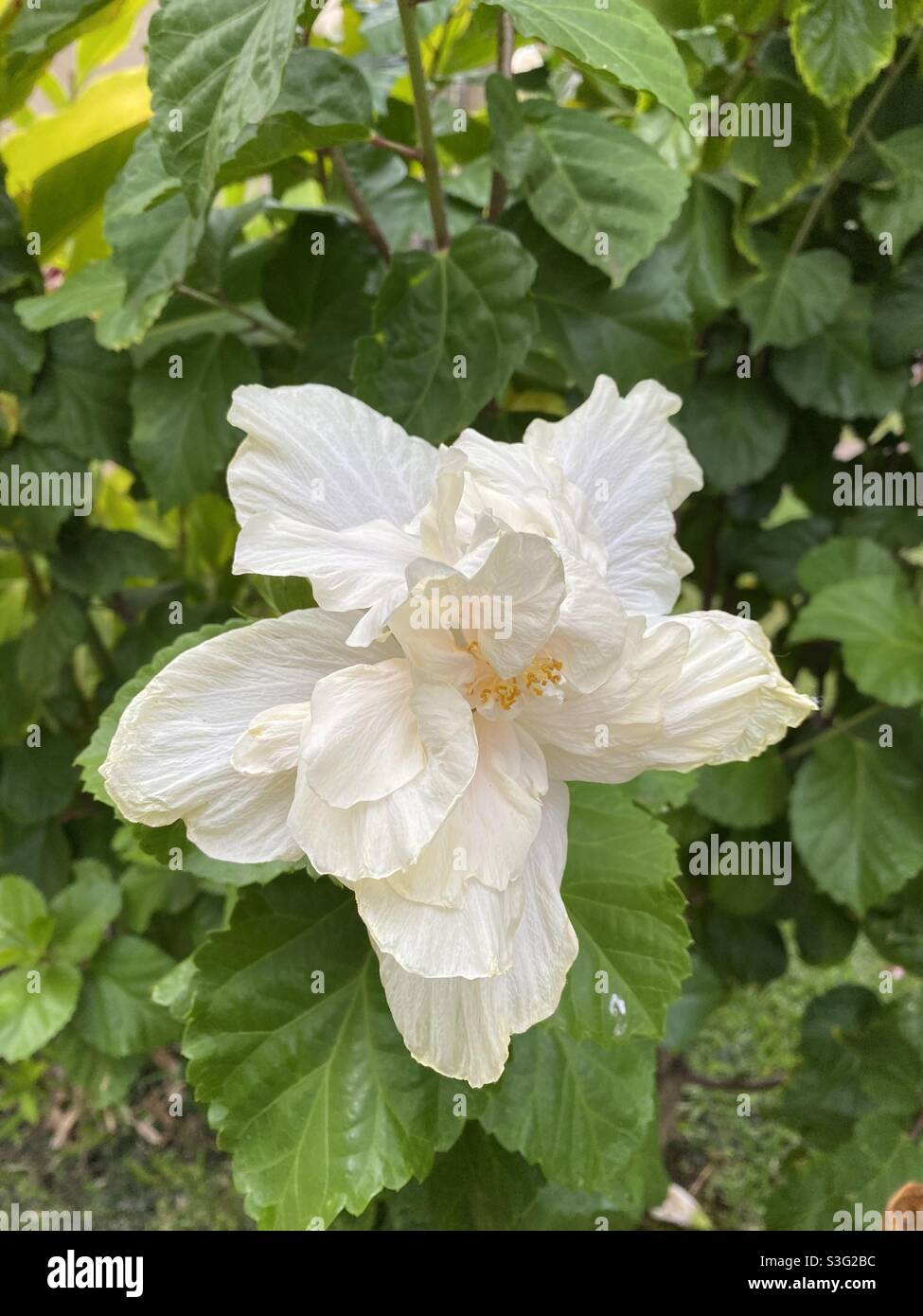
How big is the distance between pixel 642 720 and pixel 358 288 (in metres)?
0.54

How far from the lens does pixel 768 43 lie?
32.6 inches

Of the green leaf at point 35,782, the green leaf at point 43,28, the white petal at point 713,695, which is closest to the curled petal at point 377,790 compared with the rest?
the white petal at point 713,695

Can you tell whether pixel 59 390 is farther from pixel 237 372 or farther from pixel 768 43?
pixel 768 43

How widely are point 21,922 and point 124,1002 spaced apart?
0.45ft

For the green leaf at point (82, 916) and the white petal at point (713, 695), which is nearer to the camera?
the white petal at point (713, 695)

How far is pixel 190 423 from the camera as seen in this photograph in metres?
0.85

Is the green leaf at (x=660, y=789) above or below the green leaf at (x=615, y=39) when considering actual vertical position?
below

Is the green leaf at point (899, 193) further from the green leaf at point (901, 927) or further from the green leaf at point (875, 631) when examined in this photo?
the green leaf at point (901, 927)

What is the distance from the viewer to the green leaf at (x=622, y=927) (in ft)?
1.88

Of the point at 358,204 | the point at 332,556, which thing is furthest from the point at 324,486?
the point at 358,204

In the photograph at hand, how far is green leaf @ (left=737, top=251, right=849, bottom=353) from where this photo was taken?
92cm

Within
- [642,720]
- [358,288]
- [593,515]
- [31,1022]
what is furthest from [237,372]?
[31,1022]

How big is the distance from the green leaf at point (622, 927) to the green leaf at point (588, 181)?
39 cm

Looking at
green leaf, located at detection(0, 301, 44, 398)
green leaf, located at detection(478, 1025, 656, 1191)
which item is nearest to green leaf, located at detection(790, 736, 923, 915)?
green leaf, located at detection(478, 1025, 656, 1191)
